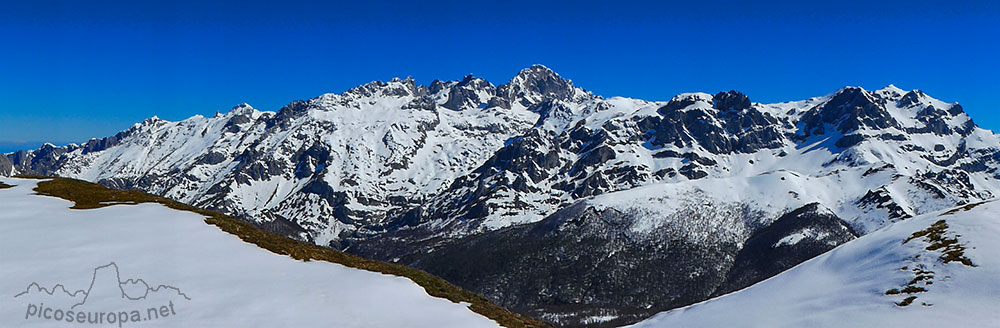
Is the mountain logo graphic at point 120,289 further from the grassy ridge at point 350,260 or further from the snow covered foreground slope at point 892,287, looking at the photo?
the snow covered foreground slope at point 892,287

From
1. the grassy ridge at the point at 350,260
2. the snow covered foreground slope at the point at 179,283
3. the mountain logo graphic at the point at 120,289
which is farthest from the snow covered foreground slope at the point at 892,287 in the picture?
the mountain logo graphic at the point at 120,289

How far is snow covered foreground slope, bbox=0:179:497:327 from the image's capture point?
24.2 meters

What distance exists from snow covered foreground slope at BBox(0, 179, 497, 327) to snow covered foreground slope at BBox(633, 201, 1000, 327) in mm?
19254

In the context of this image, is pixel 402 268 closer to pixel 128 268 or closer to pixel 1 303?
pixel 128 268

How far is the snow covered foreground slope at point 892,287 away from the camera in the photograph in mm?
29766

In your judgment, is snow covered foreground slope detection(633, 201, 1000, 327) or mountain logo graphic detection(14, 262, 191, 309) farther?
snow covered foreground slope detection(633, 201, 1000, 327)

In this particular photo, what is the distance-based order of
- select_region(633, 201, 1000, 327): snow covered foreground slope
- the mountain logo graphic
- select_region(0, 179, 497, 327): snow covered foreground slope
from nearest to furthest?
select_region(0, 179, 497, 327): snow covered foreground slope < the mountain logo graphic < select_region(633, 201, 1000, 327): snow covered foreground slope

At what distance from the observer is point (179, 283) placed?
91.0 ft

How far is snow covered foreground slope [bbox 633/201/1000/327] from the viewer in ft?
97.7

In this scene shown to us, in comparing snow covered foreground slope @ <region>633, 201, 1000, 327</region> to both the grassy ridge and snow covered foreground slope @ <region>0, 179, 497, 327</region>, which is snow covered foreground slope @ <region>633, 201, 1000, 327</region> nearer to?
the grassy ridge

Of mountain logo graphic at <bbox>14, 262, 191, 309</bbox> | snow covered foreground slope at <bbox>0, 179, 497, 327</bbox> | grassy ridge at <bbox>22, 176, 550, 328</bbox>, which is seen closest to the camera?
snow covered foreground slope at <bbox>0, 179, 497, 327</bbox>

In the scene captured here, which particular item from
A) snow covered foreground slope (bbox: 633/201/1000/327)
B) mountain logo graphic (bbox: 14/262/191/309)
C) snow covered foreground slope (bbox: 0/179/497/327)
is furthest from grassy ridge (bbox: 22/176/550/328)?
snow covered foreground slope (bbox: 633/201/1000/327)

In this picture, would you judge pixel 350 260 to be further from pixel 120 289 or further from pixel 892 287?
pixel 892 287

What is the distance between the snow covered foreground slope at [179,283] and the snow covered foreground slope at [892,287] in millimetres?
19254
